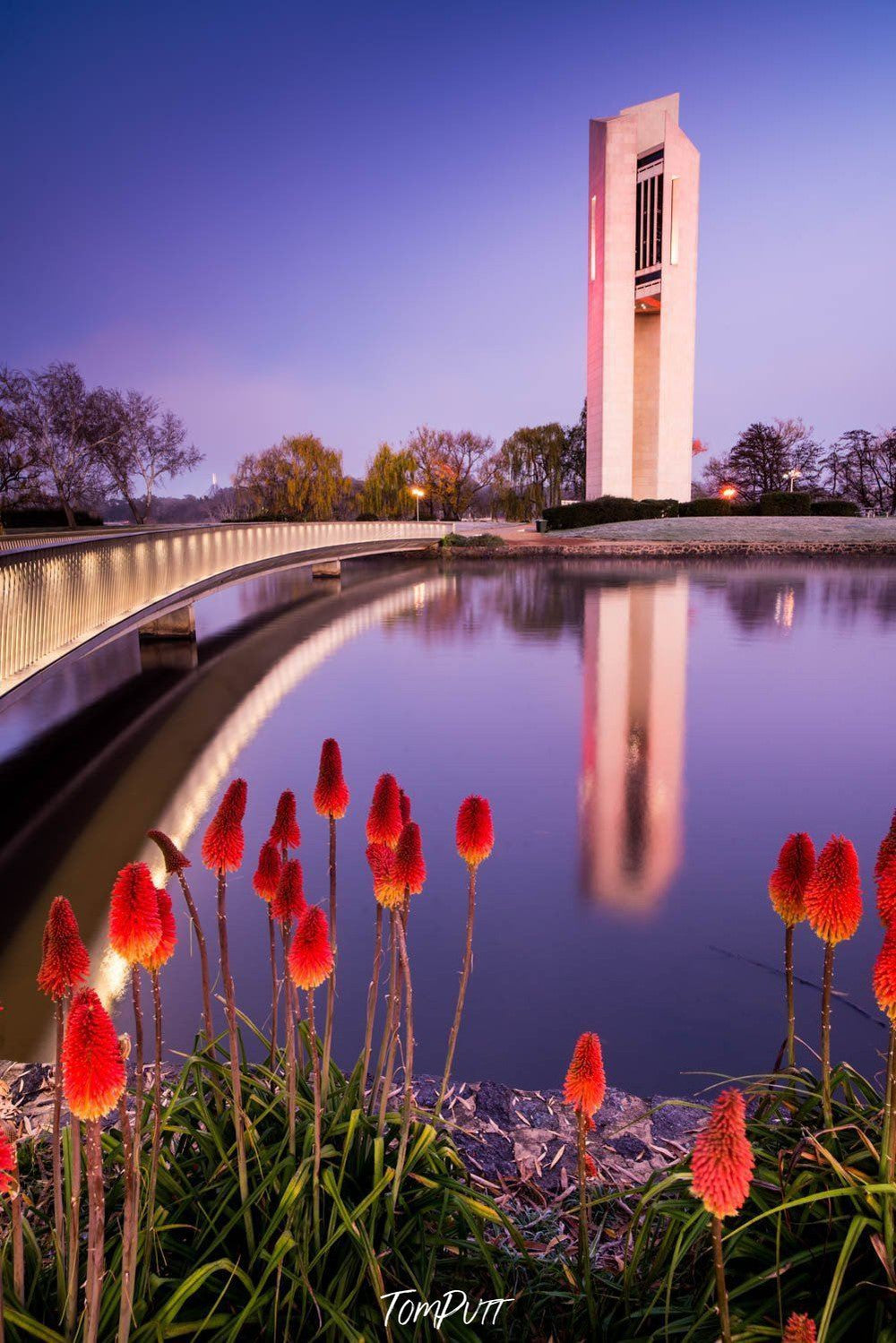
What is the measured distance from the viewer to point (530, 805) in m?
5.88

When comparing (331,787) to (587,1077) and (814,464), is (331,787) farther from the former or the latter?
(814,464)

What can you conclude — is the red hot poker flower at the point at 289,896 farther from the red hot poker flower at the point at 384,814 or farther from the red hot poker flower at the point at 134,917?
the red hot poker flower at the point at 134,917

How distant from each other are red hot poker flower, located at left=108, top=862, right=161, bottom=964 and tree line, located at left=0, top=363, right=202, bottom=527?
1448 inches

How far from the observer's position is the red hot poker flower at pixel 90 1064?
112 centimetres

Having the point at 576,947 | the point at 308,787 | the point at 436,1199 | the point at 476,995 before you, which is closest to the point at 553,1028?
the point at 476,995

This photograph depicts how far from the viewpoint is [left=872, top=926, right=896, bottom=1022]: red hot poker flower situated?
4.26 feet

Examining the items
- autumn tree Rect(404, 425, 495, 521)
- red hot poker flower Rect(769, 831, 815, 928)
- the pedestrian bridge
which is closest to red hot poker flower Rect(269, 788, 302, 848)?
red hot poker flower Rect(769, 831, 815, 928)

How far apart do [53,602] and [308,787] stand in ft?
8.35

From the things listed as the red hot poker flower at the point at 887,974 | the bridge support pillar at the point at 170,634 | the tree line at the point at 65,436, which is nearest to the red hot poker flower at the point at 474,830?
the red hot poker flower at the point at 887,974

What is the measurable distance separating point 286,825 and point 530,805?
4175mm

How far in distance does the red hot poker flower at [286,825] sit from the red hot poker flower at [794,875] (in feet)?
3.07

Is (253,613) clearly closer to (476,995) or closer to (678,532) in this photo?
(476,995)

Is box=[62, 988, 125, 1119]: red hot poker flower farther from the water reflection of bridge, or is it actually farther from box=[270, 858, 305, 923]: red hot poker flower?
the water reflection of bridge

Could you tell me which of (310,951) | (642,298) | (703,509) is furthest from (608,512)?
(310,951)
